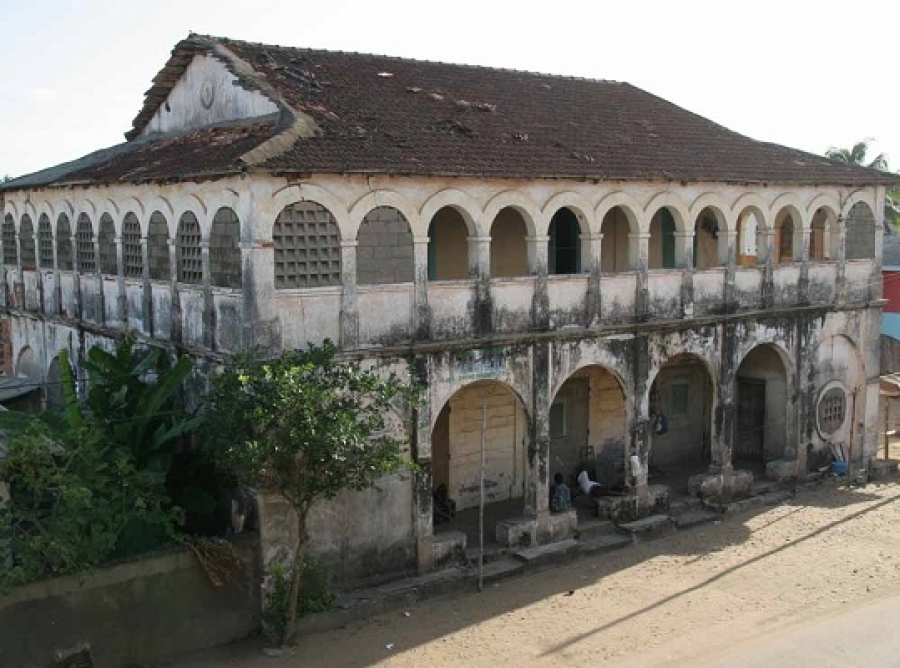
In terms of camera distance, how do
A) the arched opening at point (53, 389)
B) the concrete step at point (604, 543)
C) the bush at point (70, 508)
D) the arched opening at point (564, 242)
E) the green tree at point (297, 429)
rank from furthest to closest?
the arched opening at point (53, 389), the arched opening at point (564, 242), the concrete step at point (604, 543), the green tree at point (297, 429), the bush at point (70, 508)

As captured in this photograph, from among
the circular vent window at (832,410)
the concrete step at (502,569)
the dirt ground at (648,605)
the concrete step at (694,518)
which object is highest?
the circular vent window at (832,410)

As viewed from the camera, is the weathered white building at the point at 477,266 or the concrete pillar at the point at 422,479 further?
the concrete pillar at the point at 422,479

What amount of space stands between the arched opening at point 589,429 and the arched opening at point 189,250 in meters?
8.22

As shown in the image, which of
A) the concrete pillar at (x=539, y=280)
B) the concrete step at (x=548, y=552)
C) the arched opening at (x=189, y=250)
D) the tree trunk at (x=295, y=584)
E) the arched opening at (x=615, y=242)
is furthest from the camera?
the arched opening at (x=615, y=242)

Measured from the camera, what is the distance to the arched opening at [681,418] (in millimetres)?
21906

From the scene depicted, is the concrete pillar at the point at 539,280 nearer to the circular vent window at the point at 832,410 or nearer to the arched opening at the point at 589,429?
the arched opening at the point at 589,429

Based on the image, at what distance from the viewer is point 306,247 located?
45.5ft

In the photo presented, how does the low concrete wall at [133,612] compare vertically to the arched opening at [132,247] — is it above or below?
below

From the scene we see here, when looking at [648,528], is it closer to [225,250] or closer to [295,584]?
[295,584]

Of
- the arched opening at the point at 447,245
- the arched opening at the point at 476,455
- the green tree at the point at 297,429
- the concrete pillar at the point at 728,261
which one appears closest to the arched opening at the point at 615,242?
the concrete pillar at the point at 728,261

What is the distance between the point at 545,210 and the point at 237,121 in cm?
549

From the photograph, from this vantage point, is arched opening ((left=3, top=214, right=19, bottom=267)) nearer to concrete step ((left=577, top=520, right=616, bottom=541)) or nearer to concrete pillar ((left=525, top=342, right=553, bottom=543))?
concrete pillar ((left=525, top=342, right=553, bottom=543))

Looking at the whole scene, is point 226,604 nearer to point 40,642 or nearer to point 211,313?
point 40,642

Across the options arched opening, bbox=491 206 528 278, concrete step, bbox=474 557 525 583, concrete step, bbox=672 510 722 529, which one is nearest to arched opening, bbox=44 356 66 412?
arched opening, bbox=491 206 528 278
